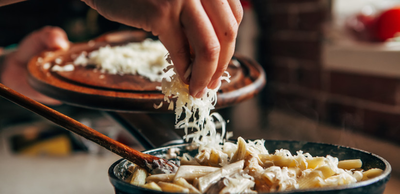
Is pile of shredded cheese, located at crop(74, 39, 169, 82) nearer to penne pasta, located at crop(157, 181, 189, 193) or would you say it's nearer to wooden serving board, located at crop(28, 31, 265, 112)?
wooden serving board, located at crop(28, 31, 265, 112)

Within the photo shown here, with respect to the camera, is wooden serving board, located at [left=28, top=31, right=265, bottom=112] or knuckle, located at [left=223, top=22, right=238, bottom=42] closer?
knuckle, located at [left=223, top=22, right=238, bottom=42]

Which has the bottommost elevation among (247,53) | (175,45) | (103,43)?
(247,53)

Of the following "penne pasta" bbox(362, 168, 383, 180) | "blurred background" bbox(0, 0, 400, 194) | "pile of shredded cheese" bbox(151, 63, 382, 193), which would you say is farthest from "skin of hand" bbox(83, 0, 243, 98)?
A: "blurred background" bbox(0, 0, 400, 194)

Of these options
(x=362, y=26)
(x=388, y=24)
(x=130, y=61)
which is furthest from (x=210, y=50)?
(x=362, y=26)

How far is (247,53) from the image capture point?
7.52 feet

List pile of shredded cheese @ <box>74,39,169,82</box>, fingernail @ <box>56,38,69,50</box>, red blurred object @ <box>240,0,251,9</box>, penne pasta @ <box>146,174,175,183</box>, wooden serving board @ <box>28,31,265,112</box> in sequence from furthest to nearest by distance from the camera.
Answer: red blurred object @ <box>240,0,251,9</box> < fingernail @ <box>56,38,69,50</box> < pile of shredded cheese @ <box>74,39,169,82</box> < wooden serving board @ <box>28,31,265,112</box> < penne pasta @ <box>146,174,175,183</box>

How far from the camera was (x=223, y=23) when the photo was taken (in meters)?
0.42

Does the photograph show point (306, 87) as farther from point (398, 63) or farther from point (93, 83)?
point (93, 83)

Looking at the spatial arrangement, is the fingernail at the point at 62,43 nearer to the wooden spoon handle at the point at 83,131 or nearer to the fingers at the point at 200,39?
the wooden spoon handle at the point at 83,131

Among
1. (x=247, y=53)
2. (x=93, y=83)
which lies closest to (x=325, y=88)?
(x=247, y=53)

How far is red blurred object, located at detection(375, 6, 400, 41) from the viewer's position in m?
1.27

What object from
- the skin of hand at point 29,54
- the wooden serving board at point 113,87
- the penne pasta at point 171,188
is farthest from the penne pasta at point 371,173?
the skin of hand at point 29,54

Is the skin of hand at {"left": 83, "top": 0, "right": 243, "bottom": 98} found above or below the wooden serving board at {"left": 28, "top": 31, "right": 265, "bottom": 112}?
above

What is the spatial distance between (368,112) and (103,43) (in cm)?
110
